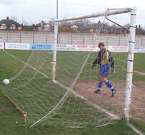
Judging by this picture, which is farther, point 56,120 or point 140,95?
point 140,95

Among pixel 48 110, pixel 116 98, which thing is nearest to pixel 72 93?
pixel 116 98

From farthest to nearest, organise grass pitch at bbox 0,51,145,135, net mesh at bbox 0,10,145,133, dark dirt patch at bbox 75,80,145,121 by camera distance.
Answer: dark dirt patch at bbox 75,80,145,121
net mesh at bbox 0,10,145,133
grass pitch at bbox 0,51,145,135

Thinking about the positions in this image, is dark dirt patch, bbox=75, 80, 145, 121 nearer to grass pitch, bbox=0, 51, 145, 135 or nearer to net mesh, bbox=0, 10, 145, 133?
net mesh, bbox=0, 10, 145, 133

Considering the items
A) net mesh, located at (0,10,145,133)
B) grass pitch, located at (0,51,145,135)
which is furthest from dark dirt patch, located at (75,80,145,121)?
grass pitch, located at (0,51,145,135)

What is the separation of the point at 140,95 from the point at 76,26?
3.01 metres

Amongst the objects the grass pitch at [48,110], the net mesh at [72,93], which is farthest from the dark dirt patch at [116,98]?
the grass pitch at [48,110]

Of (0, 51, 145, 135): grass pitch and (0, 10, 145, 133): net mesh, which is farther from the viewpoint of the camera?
(0, 10, 145, 133): net mesh

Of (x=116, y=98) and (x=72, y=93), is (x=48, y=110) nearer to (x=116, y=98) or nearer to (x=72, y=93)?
(x=72, y=93)

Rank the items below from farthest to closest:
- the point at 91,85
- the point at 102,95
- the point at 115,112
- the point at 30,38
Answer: the point at 30,38 → the point at 91,85 → the point at 102,95 → the point at 115,112

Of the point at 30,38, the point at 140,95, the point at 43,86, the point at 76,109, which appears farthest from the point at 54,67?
the point at 30,38

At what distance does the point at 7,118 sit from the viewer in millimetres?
7480

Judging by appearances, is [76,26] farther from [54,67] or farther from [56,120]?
[56,120]

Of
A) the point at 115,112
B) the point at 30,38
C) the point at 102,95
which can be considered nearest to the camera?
the point at 115,112

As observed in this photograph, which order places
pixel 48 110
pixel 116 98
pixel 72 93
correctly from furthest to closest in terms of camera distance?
pixel 72 93
pixel 116 98
pixel 48 110
